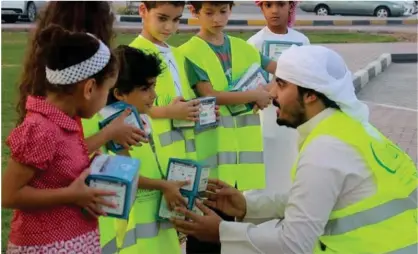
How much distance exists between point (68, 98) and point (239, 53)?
1.69 meters

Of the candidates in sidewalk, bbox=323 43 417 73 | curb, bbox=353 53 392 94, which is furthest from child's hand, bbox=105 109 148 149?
sidewalk, bbox=323 43 417 73

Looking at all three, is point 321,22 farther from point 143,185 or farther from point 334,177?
point 334,177

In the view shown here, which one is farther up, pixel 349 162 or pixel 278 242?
pixel 349 162

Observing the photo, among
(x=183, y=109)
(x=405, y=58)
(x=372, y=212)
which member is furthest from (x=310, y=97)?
(x=405, y=58)

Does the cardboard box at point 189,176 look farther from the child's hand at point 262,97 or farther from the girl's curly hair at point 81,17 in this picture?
the child's hand at point 262,97

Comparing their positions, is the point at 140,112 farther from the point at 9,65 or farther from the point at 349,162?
the point at 9,65

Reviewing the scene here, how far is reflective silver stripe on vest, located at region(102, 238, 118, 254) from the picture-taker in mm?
3055

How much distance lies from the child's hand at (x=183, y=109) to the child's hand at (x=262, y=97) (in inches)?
19.2

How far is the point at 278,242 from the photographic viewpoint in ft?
9.28

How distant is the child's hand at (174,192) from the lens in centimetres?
314

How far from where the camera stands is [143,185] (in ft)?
10.3

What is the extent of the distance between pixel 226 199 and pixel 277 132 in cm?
133

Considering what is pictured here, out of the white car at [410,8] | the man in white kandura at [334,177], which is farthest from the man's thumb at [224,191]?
the white car at [410,8]

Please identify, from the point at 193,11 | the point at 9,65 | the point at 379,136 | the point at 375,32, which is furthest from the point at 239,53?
the point at 375,32
